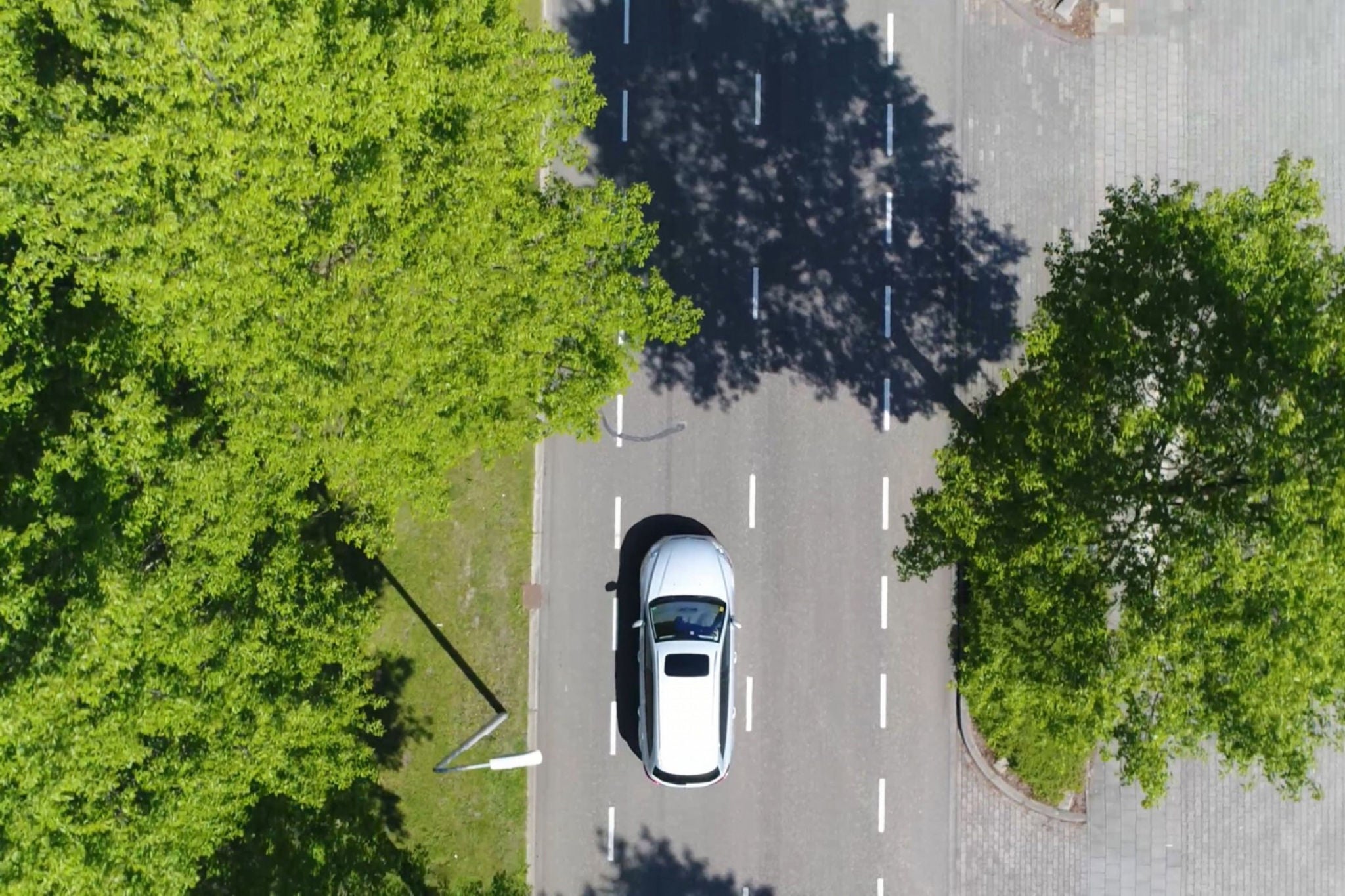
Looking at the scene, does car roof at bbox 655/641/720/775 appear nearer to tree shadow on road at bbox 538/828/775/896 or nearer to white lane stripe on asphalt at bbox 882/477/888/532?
tree shadow on road at bbox 538/828/775/896

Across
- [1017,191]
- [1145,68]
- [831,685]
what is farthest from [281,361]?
[1145,68]

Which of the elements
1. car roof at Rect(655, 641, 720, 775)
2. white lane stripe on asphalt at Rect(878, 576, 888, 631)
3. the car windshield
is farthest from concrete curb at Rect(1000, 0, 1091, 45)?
car roof at Rect(655, 641, 720, 775)

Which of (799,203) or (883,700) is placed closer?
(883,700)

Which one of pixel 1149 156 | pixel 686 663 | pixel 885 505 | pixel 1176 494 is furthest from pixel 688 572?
pixel 1149 156

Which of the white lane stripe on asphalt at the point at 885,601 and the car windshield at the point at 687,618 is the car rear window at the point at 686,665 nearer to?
the car windshield at the point at 687,618

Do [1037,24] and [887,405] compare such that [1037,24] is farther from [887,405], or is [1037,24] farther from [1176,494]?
[1176,494]

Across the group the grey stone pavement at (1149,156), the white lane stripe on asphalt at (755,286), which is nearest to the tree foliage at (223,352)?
the white lane stripe on asphalt at (755,286)

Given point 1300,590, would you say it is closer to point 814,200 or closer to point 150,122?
point 814,200
